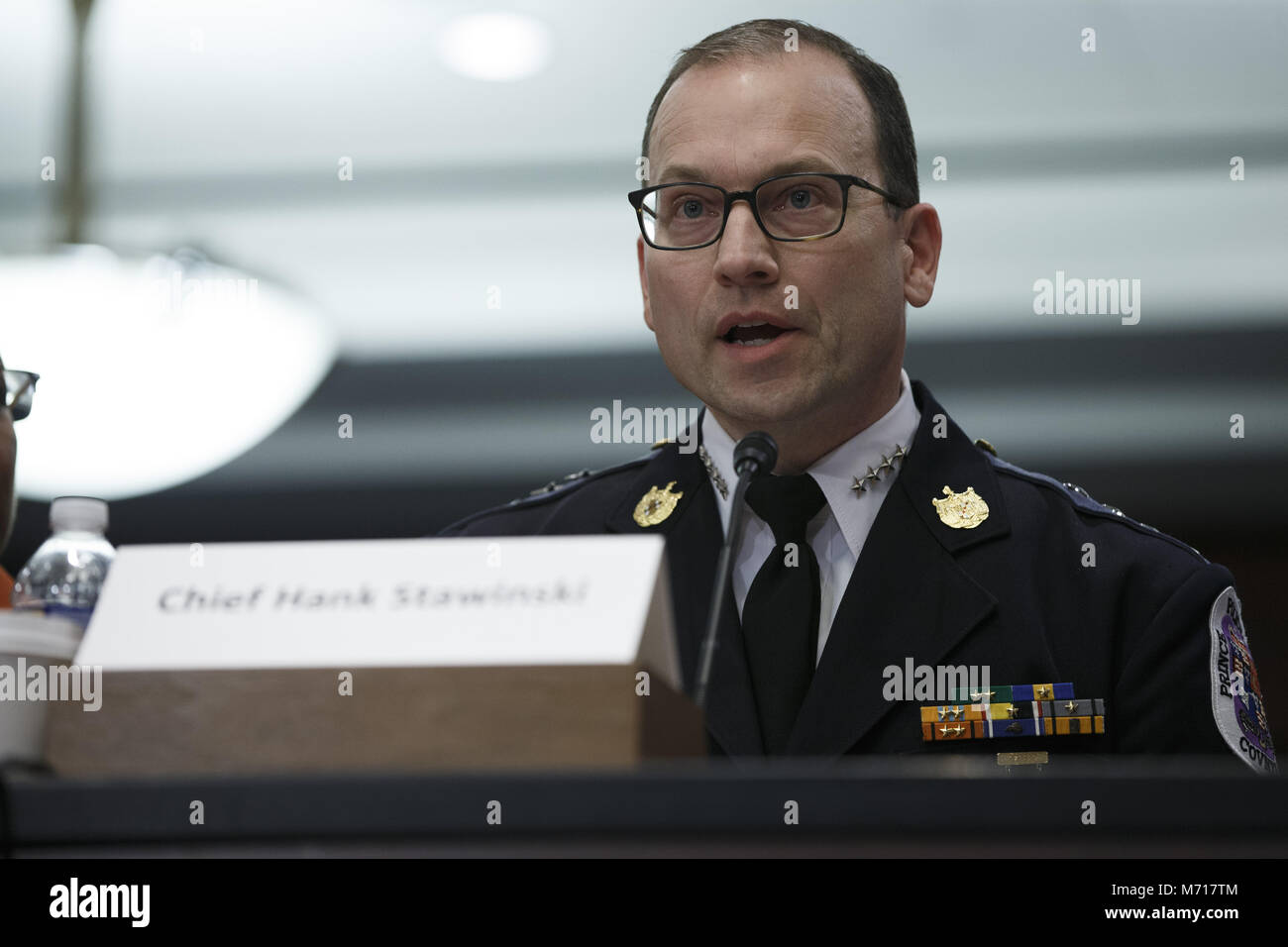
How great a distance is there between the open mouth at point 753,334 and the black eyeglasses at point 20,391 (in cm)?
76

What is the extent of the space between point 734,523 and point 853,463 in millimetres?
589

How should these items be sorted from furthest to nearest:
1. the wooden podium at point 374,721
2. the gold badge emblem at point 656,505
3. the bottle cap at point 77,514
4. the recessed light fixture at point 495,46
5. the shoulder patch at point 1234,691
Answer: the recessed light fixture at point 495,46 < the gold badge emblem at point 656,505 < the shoulder patch at point 1234,691 < the bottle cap at point 77,514 < the wooden podium at point 374,721

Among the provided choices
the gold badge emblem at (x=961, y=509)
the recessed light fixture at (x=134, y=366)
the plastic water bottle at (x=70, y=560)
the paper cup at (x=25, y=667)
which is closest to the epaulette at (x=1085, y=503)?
the gold badge emblem at (x=961, y=509)

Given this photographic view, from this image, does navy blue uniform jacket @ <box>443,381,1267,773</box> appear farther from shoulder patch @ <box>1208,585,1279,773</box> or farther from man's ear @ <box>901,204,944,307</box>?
man's ear @ <box>901,204,944,307</box>

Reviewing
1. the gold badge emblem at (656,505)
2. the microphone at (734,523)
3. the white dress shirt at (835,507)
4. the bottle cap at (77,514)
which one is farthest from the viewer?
the gold badge emblem at (656,505)

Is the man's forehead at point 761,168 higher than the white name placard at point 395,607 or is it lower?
higher

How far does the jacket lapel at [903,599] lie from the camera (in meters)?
1.43

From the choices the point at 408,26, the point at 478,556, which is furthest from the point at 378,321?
the point at 478,556

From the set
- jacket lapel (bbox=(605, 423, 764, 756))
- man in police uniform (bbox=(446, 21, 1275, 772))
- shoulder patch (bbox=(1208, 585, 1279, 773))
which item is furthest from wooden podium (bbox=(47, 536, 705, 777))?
shoulder patch (bbox=(1208, 585, 1279, 773))

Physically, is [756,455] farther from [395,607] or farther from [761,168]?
[761,168]

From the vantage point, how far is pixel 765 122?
5.42 ft

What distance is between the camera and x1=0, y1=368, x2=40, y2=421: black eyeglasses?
1093mm

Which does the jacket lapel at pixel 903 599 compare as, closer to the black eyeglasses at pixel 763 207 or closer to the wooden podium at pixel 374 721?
the black eyeglasses at pixel 763 207

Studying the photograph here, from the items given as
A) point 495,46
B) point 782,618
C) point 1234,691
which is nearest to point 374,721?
point 782,618
